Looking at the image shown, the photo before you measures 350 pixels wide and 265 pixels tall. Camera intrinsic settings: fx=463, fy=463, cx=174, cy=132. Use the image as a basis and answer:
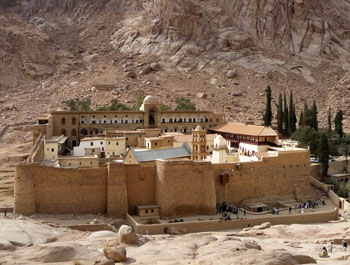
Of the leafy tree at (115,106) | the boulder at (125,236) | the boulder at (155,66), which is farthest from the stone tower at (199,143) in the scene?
the boulder at (155,66)

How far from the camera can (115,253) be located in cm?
1730

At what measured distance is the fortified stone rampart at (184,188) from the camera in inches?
1220

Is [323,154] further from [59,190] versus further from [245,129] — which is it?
[59,190]

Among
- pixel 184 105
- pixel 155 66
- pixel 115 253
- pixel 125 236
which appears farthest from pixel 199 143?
pixel 155 66

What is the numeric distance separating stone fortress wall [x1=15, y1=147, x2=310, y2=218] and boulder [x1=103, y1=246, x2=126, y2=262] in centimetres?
1266

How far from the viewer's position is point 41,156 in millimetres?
36906

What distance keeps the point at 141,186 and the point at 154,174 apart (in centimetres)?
120

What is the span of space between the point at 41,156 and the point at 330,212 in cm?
2236

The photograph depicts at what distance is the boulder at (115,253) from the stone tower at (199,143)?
65.1ft

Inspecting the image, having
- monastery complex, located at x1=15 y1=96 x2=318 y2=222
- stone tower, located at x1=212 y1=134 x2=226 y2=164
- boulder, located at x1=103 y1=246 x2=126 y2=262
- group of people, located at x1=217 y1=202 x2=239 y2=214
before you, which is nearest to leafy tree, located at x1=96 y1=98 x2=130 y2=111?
monastery complex, located at x1=15 y1=96 x2=318 y2=222

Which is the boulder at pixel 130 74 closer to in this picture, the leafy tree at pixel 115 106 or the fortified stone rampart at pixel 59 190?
the leafy tree at pixel 115 106

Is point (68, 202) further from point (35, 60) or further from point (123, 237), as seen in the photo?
point (35, 60)

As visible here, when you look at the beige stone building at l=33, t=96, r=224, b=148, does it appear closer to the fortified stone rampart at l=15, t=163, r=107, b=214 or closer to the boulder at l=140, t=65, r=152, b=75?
the fortified stone rampart at l=15, t=163, r=107, b=214

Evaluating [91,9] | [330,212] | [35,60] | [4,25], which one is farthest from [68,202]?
[91,9]
